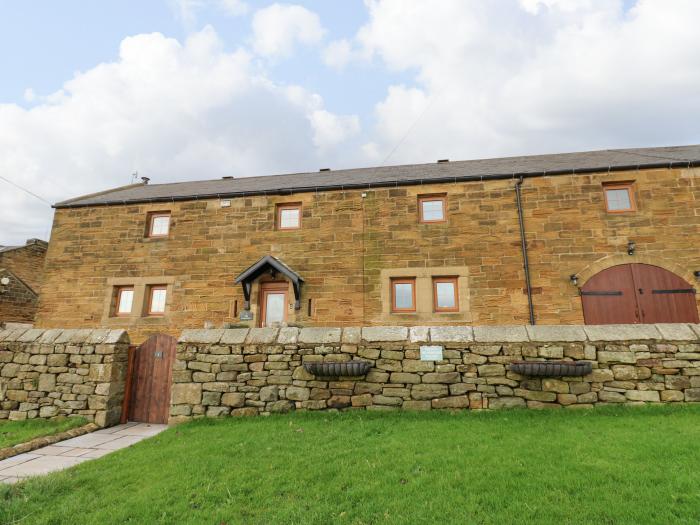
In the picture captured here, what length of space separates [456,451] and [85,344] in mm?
7305

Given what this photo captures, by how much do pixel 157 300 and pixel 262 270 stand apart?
393cm

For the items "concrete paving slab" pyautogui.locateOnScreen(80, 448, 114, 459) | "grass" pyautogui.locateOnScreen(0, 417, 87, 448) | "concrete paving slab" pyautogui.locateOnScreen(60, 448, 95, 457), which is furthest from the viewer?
"grass" pyautogui.locateOnScreen(0, 417, 87, 448)

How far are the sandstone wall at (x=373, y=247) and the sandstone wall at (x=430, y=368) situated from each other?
4.45m

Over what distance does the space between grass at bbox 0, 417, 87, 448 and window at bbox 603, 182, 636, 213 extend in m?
14.2

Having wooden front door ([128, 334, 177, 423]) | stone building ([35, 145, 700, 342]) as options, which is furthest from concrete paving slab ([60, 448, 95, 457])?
stone building ([35, 145, 700, 342])

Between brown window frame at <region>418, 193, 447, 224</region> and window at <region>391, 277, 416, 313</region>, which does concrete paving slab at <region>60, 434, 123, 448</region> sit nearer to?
window at <region>391, 277, 416, 313</region>

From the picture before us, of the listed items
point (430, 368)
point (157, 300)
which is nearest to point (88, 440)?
point (430, 368)

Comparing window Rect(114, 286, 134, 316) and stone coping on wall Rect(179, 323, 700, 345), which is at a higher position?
window Rect(114, 286, 134, 316)

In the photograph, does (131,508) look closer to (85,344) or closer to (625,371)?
(85,344)

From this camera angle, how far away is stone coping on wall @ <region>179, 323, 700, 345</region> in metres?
6.12

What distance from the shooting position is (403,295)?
11.5 meters

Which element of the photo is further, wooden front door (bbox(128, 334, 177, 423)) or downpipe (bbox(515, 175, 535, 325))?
downpipe (bbox(515, 175, 535, 325))

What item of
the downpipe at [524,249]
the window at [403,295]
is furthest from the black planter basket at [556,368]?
the window at [403,295]

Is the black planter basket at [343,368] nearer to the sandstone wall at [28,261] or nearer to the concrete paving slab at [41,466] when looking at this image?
the concrete paving slab at [41,466]
